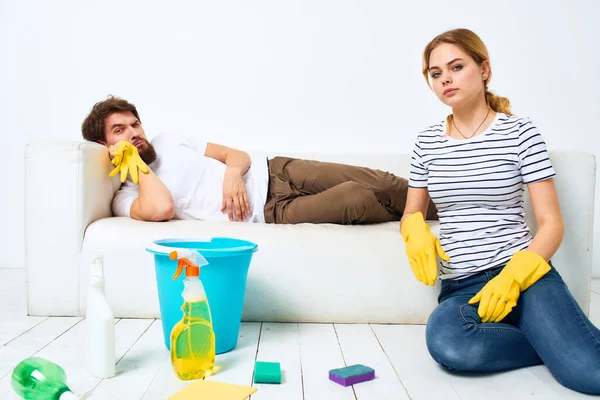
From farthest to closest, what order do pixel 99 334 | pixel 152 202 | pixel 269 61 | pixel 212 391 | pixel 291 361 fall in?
pixel 269 61 → pixel 152 202 → pixel 291 361 → pixel 99 334 → pixel 212 391

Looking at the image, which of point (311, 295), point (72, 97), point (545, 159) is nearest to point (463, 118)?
point (545, 159)

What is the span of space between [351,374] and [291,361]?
0.20 meters

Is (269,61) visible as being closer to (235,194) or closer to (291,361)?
(235,194)

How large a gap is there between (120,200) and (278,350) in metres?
0.87

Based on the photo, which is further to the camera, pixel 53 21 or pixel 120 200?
pixel 53 21

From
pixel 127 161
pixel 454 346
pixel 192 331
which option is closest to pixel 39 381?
pixel 192 331

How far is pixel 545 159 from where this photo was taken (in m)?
1.41

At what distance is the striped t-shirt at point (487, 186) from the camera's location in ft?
4.67

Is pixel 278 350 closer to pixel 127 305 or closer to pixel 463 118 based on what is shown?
pixel 127 305

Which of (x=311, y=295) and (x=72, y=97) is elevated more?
(x=72, y=97)

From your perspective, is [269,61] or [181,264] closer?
[181,264]

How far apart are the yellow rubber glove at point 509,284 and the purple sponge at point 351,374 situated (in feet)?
1.02

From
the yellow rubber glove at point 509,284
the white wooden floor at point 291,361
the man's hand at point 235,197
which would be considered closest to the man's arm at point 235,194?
the man's hand at point 235,197

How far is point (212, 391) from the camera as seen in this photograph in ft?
3.85
